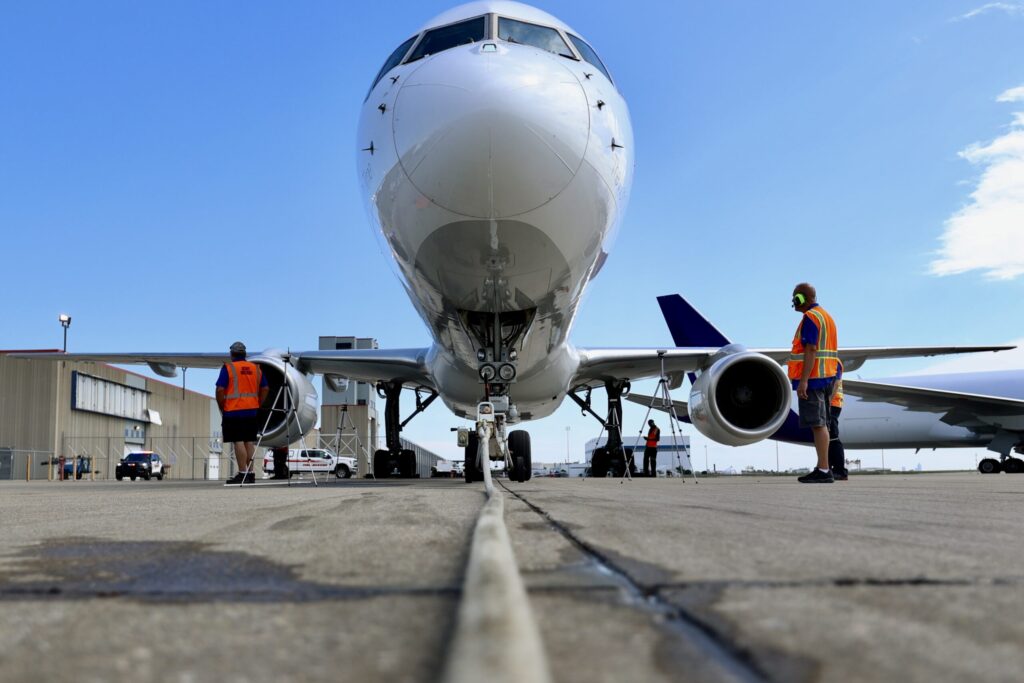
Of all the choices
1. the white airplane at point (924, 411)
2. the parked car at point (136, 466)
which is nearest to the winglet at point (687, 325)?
the white airplane at point (924, 411)

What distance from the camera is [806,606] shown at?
1122 millimetres

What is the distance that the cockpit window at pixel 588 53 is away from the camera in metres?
6.01

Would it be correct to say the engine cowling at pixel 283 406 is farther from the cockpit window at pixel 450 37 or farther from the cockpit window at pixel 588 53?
the cockpit window at pixel 588 53

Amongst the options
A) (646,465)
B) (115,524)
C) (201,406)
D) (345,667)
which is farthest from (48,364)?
(345,667)

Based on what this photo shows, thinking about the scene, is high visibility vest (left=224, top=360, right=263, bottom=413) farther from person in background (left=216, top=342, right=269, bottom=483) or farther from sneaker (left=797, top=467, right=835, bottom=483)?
sneaker (left=797, top=467, right=835, bottom=483)

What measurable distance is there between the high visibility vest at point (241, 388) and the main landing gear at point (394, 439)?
14.2 feet

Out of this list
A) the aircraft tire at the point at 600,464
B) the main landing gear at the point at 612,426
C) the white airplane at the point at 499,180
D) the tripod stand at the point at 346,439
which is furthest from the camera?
the tripod stand at the point at 346,439

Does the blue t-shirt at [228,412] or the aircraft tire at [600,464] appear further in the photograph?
the aircraft tire at [600,464]

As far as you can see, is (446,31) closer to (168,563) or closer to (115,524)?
(115,524)

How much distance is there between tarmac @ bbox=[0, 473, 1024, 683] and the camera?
0.85m

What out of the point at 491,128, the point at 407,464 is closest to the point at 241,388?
the point at 491,128

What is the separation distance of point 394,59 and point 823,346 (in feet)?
14.1

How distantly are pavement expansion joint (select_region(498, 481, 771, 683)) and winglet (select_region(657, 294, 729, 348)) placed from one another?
68.1 ft

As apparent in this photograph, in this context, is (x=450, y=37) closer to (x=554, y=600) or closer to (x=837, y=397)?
(x=837, y=397)
